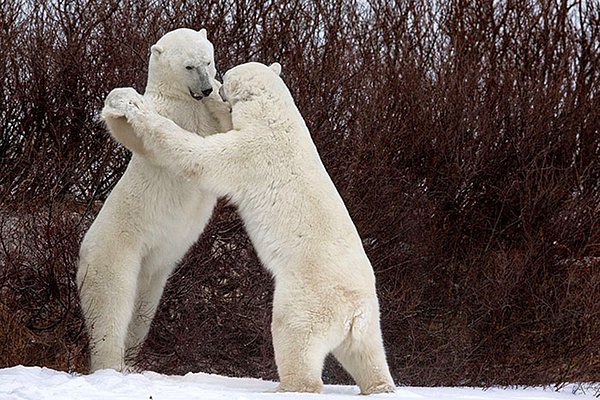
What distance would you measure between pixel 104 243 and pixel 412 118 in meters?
5.93

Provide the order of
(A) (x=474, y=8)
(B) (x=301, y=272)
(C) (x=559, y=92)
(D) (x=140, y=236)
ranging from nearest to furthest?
(B) (x=301, y=272) < (D) (x=140, y=236) < (C) (x=559, y=92) < (A) (x=474, y=8)

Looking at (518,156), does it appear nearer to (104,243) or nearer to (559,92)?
(559,92)

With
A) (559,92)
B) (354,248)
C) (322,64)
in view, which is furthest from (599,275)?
(354,248)

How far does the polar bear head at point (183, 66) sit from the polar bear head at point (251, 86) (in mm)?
120

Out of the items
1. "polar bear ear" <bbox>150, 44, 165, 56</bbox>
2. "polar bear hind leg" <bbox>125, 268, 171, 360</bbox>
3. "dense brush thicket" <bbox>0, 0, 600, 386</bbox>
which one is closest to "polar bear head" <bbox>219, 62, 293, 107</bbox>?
"polar bear ear" <bbox>150, 44, 165, 56</bbox>

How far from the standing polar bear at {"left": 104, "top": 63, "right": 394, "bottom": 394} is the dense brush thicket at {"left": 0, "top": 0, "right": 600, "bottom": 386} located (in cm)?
263

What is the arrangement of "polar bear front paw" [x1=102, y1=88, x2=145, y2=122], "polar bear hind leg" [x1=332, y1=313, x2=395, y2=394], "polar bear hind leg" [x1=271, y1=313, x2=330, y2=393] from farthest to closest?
"polar bear front paw" [x1=102, y1=88, x2=145, y2=122] → "polar bear hind leg" [x1=332, y1=313, x2=395, y2=394] → "polar bear hind leg" [x1=271, y1=313, x2=330, y2=393]

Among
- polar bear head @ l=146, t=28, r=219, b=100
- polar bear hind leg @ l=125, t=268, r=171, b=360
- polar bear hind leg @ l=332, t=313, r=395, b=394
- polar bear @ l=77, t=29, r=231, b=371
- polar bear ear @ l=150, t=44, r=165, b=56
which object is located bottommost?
polar bear hind leg @ l=332, t=313, r=395, b=394

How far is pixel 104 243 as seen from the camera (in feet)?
17.4

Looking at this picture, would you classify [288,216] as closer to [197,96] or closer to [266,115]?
[266,115]

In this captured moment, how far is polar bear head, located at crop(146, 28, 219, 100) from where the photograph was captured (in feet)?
16.9

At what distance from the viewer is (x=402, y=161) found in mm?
10641

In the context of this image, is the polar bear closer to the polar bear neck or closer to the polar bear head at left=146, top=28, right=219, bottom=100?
the polar bear head at left=146, top=28, right=219, bottom=100

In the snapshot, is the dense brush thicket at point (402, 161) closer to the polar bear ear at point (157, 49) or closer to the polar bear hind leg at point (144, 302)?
the polar bear hind leg at point (144, 302)
